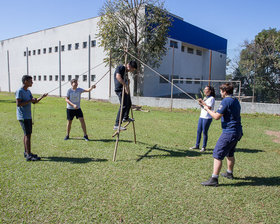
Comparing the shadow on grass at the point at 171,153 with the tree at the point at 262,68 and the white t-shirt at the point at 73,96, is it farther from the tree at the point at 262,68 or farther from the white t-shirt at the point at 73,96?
the tree at the point at 262,68

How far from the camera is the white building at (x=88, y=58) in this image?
2622 centimetres

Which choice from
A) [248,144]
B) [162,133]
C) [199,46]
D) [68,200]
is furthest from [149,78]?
[68,200]

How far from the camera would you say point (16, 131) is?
28.2 feet

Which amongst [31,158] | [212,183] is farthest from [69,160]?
[212,183]

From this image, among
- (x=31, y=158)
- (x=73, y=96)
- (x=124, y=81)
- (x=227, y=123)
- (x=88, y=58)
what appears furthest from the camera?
(x=88, y=58)

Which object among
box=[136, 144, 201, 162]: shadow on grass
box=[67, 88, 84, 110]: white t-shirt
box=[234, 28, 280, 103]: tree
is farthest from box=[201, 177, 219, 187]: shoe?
box=[234, 28, 280, 103]: tree

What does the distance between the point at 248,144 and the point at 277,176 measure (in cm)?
272

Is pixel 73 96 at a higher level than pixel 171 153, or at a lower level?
higher

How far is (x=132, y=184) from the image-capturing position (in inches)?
172

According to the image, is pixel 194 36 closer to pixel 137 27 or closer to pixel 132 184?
pixel 137 27

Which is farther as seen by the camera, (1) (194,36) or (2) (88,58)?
(1) (194,36)

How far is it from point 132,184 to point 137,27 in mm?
19876

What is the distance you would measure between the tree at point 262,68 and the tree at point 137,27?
8405 millimetres

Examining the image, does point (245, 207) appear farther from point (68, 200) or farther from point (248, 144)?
point (248, 144)
